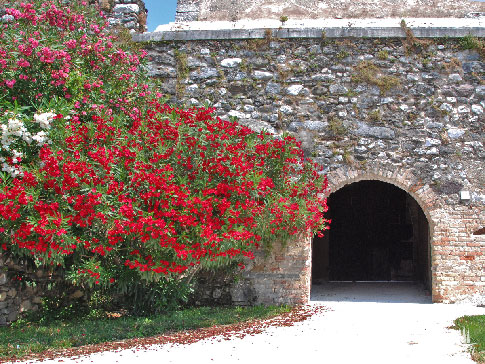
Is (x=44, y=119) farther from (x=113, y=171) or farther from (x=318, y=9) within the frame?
(x=318, y=9)

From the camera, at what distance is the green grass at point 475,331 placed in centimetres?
461

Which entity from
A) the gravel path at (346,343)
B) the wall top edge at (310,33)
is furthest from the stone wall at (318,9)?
the gravel path at (346,343)

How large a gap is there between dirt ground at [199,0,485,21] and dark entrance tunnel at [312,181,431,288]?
13.2 ft

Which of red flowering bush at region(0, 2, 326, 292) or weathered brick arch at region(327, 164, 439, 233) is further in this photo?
weathered brick arch at region(327, 164, 439, 233)

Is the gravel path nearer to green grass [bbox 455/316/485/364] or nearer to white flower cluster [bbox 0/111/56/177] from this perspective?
green grass [bbox 455/316/485/364]

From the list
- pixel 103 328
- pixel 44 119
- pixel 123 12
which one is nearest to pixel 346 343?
pixel 103 328

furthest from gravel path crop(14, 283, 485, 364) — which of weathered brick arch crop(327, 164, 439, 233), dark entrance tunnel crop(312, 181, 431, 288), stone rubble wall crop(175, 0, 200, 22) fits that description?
stone rubble wall crop(175, 0, 200, 22)

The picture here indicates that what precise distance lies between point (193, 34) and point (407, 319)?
→ 16.6 ft

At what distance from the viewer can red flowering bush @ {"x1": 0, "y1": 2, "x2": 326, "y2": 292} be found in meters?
5.52

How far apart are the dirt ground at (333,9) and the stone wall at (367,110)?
111 cm

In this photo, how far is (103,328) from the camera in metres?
6.09

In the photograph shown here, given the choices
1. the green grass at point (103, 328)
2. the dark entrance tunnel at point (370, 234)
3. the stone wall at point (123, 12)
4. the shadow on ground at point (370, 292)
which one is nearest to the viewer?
the green grass at point (103, 328)

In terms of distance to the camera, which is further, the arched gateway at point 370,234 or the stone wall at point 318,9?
the arched gateway at point 370,234

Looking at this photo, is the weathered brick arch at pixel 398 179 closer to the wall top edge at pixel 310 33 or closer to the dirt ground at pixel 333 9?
the wall top edge at pixel 310 33
